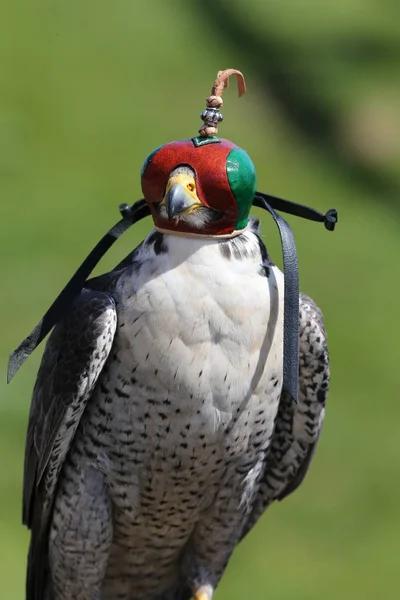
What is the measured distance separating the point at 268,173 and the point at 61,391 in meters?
5.32

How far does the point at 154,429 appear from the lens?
2482 millimetres

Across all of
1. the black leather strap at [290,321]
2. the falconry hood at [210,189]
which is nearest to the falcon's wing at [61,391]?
the falconry hood at [210,189]

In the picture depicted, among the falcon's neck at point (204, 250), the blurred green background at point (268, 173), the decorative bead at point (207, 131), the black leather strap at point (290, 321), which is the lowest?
the blurred green background at point (268, 173)

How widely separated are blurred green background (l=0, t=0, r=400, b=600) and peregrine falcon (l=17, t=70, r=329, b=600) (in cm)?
158

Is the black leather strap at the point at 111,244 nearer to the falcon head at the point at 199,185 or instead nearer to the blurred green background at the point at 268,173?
the falcon head at the point at 199,185

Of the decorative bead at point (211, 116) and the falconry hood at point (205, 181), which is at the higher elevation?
the decorative bead at point (211, 116)

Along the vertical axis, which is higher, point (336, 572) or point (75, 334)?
point (75, 334)

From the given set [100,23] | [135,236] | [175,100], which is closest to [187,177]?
[135,236]

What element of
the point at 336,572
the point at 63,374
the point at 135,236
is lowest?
the point at 336,572

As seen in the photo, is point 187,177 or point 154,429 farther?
point 154,429

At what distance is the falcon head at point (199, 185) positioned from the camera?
222 centimetres

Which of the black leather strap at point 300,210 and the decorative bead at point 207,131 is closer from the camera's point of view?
the decorative bead at point 207,131

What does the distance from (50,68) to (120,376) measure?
6.19 metres

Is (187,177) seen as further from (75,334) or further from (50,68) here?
(50,68)
